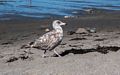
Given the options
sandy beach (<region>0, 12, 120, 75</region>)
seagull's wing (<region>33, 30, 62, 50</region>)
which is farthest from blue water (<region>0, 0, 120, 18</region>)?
seagull's wing (<region>33, 30, 62, 50</region>)

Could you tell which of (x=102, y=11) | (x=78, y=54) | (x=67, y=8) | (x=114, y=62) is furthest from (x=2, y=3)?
(x=114, y=62)

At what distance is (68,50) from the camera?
46.7ft

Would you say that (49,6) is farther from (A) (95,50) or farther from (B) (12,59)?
(B) (12,59)

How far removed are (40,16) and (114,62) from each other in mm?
14359

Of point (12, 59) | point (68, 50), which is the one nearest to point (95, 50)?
point (68, 50)

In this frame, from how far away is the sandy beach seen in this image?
35.5ft

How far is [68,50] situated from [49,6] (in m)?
14.4

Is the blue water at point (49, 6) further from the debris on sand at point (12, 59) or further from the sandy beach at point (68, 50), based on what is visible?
the debris on sand at point (12, 59)

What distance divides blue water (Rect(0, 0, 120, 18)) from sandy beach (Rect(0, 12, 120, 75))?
2086mm

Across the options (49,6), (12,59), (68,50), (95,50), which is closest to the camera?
(12,59)

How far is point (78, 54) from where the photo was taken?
44.1 feet

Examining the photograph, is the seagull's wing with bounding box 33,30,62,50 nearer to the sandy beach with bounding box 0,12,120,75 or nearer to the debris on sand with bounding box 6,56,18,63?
the sandy beach with bounding box 0,12,120,75

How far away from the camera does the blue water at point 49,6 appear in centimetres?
2638

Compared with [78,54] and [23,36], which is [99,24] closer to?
[23,36]
